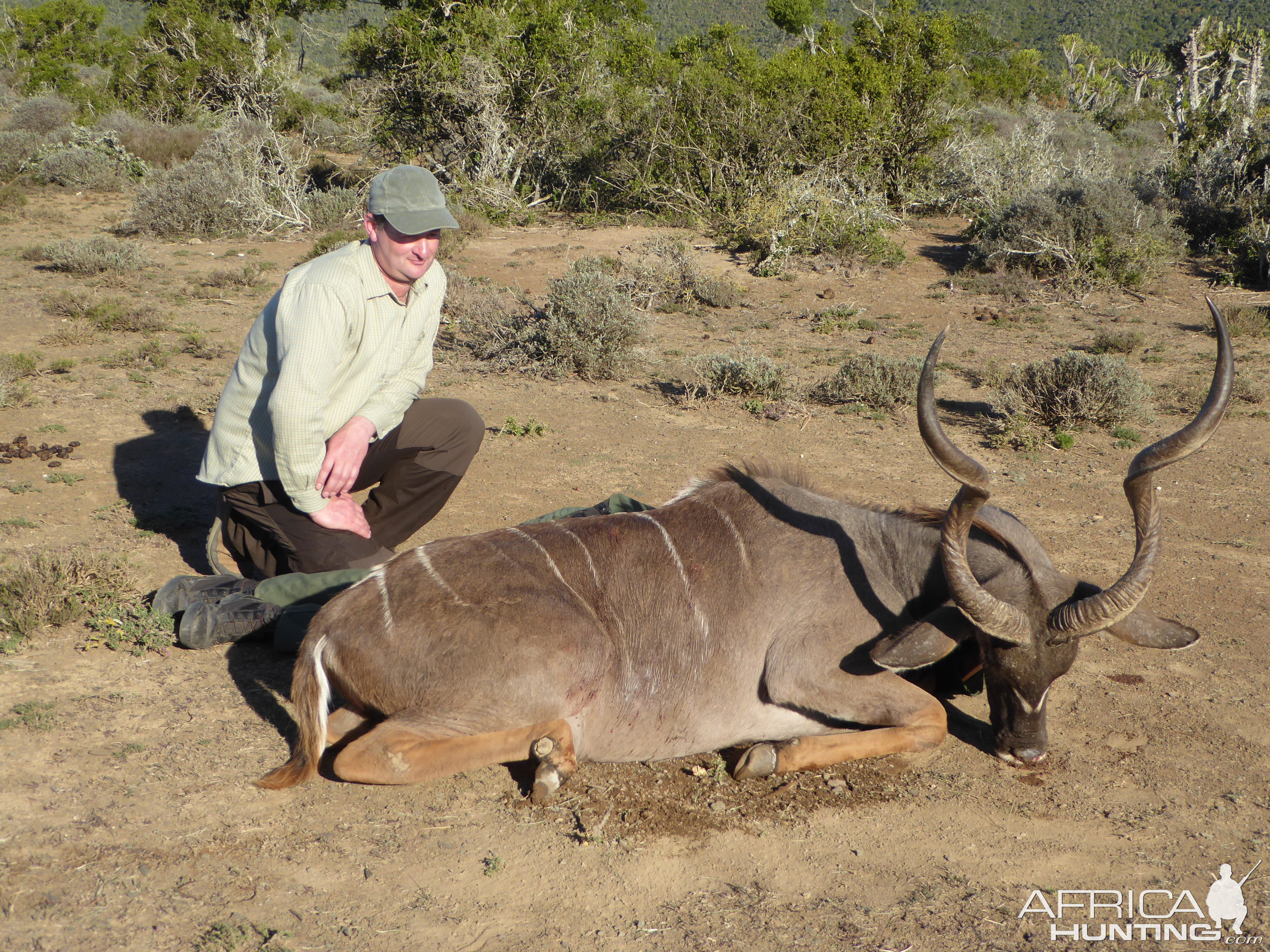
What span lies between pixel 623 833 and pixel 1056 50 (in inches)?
2695

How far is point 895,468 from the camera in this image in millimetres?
7598

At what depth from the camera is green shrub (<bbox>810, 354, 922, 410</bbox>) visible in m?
8.98

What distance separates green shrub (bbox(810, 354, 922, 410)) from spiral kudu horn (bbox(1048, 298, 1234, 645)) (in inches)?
201

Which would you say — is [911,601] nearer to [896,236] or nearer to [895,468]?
[895,468]

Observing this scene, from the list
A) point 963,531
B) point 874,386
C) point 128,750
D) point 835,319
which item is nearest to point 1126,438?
point 874,386

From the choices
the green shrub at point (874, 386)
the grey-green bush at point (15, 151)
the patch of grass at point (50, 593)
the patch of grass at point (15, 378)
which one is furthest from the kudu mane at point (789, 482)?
the grey-green bush at point (15, 151)

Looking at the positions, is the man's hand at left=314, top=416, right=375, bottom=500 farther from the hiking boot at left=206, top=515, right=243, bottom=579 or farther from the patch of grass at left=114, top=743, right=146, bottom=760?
the patch of grass at left=114, top=743, right=146, bottom=760

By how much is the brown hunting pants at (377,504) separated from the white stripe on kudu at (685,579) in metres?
1.62

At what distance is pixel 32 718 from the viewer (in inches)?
163

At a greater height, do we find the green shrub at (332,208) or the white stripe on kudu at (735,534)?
the green shrub at (332,208)

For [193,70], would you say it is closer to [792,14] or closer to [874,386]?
[792,14]

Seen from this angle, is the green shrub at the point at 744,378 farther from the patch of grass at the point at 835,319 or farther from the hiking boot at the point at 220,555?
the hiking boot at the point at 220,555

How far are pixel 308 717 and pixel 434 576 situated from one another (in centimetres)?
70

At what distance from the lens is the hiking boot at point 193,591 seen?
16.1 feet
